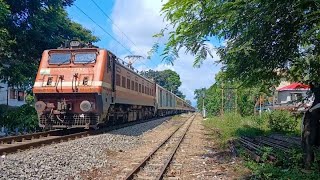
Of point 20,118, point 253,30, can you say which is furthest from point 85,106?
point 253,30

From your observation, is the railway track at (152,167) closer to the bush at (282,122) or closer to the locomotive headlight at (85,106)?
the locomotive headlight at (85,106)

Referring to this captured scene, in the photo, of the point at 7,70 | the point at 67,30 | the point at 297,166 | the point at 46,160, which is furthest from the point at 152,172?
the point at 67,30

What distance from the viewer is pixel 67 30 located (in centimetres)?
2731

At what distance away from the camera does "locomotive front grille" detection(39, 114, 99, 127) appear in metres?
15.8

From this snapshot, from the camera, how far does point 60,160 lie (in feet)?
30.7

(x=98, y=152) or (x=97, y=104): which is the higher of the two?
(x=97, y=104)

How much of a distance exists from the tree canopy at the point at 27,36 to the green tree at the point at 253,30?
1663cm

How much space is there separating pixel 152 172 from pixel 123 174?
0.71m

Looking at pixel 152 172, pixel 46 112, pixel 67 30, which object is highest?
pixel 67 30

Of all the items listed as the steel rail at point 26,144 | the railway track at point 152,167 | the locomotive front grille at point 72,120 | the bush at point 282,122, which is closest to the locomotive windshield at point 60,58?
the locomotive front grille at point 72,120

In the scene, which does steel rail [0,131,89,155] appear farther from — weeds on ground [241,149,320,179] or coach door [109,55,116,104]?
weeds on ground [241,149,320,179]

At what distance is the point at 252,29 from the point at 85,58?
37.2 feet

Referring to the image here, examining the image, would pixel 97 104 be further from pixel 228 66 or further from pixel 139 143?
pixel 228 66

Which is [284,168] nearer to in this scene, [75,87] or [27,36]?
[75,87]
